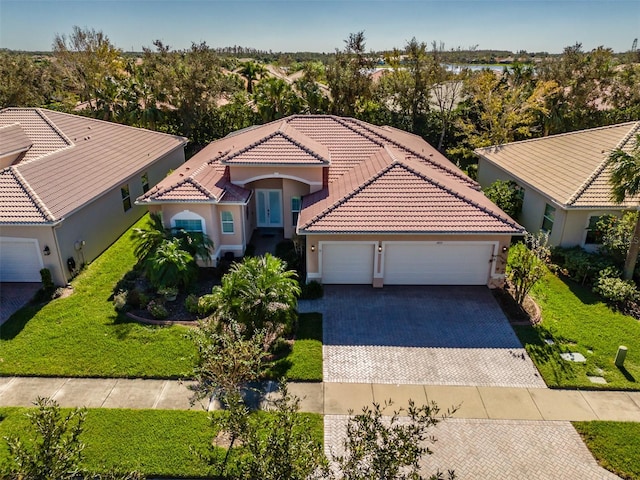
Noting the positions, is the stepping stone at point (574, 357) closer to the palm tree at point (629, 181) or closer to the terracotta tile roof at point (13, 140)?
the palm tree at point (629, 181)

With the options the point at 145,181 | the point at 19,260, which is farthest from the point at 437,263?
the point at 145,181

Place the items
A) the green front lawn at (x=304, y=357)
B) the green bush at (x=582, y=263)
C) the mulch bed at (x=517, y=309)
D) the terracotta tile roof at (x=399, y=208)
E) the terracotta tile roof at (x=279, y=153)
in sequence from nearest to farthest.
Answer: the green front lawn at (x=304, y=357) → the mulch bed at (x=517, y=309) → the terracotta tile roof at (x=399, y=208) → the green bush at (x=582, y=263) → the terracotta tile roof at (x=279, y=153)

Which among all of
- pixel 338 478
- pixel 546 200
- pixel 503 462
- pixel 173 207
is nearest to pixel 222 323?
pixel 338 478

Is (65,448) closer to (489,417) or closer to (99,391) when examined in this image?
(99,391)

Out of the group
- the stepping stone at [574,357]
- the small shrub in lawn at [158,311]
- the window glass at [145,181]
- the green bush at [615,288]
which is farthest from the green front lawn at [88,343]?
the green bush at [615,288]

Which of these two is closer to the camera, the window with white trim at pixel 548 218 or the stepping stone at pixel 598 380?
the stepping stone at pixel 598 380

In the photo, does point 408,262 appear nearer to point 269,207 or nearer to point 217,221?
point 269,207

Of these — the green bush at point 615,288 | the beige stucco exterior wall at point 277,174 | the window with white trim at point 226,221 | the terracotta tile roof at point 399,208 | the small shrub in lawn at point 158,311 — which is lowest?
the small shrub in lawn at point 158,311
